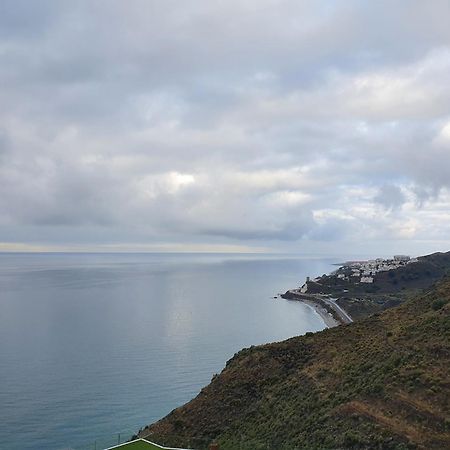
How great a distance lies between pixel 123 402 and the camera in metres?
43.9

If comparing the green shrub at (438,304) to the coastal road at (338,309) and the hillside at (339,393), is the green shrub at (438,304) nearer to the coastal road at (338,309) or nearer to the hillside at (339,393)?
the hillside at (339,393)

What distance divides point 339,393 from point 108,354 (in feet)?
150

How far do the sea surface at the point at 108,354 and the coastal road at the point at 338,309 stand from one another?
196 inches

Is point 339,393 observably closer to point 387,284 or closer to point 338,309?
point 338,309

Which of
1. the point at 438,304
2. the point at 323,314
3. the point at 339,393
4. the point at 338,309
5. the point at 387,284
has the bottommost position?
the point at 323,314

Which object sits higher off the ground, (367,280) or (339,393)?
(339,393)

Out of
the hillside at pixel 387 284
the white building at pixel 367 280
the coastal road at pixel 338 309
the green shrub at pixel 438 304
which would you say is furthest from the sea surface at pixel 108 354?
the white building at pixel 367 280

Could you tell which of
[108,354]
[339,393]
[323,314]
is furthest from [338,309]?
[339,393]

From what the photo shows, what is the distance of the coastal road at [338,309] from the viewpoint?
91.8 metres

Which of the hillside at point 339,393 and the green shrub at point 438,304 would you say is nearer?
the hillside at point 339,393

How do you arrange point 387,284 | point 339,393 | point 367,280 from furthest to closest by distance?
point 367,280 → point 387,284 → point 339,393

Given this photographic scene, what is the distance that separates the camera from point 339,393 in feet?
74.8

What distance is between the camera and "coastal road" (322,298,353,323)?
91.8 meters

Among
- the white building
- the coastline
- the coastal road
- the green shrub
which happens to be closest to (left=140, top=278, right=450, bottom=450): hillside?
the green shrub
